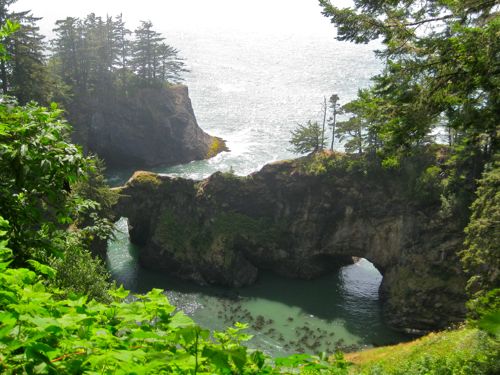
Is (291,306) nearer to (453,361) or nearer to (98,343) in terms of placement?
(453,361)

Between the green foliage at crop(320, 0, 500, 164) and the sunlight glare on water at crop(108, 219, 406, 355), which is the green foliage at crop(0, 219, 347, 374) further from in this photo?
the sunlight glare on water at crop(108, 219, 406, 355)

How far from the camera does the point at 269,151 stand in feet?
228

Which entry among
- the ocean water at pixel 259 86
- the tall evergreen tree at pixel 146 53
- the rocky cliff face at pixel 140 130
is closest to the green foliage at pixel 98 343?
the ocean water at pixel 259 86

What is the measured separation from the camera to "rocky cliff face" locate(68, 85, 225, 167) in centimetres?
6881

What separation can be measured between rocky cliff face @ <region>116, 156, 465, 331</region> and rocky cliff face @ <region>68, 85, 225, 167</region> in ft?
89.7

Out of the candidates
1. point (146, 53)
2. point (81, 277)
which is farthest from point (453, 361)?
point (146, 53)

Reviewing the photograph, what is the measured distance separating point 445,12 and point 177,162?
61.7m

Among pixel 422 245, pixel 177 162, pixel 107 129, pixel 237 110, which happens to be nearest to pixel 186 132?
pixel 177 162

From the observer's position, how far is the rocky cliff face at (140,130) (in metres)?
68.8

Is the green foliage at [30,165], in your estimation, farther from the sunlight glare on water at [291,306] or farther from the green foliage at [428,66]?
the sunlight glare on water at [291,306]

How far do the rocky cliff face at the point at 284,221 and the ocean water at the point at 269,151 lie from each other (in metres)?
1.81

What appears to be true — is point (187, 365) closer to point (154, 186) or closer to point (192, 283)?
point (192, 283)

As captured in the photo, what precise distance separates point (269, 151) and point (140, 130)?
21763 millimetres

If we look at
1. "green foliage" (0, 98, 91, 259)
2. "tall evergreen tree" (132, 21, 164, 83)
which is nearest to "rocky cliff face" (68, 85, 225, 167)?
"tall evergreen tree" (132, 21, 164, 83)
